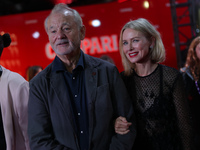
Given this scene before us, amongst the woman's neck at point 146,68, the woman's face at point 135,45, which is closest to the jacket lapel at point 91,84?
the woman's face at point 135,45

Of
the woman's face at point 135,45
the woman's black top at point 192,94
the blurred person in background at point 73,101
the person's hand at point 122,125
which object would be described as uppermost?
the woman's face at point 135,45

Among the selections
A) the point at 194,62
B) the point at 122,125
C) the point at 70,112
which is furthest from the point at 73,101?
the point at 194,62

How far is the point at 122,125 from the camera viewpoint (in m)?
1.50

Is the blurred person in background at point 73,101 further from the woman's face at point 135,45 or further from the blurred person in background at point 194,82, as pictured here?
the blurred person in background at point 194,82

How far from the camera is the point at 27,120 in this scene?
1695 millimetres

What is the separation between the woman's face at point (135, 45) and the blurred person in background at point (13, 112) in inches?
33.8

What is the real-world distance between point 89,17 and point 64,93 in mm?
5129

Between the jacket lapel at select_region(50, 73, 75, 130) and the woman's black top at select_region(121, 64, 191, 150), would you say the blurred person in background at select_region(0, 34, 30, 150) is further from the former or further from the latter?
the woman's black top at select_region(121, 64, 191, 150)

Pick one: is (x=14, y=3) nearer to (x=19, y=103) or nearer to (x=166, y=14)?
(x=166, y=14)

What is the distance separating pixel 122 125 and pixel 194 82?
5.81 feet

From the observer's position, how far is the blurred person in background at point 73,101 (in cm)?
150

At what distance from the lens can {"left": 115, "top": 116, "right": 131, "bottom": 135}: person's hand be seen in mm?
1485

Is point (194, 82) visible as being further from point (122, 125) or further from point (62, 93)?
point (62, 93)

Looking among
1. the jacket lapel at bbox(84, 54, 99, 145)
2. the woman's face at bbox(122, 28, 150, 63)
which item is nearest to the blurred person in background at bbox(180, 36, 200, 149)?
the woman's face at bbox(122, 28, 150, 63)
